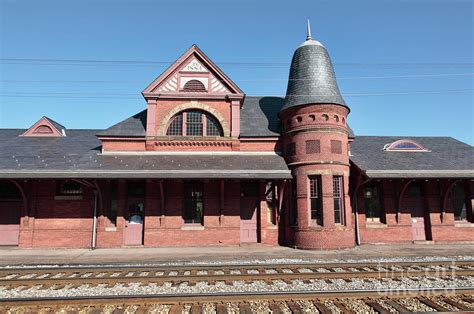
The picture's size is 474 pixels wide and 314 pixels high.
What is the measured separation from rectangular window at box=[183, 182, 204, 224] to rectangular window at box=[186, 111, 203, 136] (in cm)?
340

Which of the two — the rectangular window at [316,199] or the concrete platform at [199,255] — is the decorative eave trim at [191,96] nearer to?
the rectangular window at [316,199]

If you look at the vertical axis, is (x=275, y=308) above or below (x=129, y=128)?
below

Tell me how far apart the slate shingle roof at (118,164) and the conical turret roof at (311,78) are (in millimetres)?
3953

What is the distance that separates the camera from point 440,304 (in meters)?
7.02

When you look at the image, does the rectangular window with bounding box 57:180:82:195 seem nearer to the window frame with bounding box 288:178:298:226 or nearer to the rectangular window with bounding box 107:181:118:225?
the rectangular window with bounding box 107:181:118:225

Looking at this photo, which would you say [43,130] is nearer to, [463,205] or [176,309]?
[176,309]

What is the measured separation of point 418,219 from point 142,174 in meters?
17.2

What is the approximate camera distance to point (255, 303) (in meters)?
6.97

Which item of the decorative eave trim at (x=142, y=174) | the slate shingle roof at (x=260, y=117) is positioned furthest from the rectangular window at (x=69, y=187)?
the slate shingle roof at (x=260, y=117)

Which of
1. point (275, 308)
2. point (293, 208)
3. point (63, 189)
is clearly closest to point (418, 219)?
→ point (293, 208)

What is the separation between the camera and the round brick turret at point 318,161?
53.0ft

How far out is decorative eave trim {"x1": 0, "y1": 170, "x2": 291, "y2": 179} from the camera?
50.2 ft

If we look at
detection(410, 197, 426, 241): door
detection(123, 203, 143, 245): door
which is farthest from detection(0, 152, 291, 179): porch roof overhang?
detection(410, 197, 426, 241): door

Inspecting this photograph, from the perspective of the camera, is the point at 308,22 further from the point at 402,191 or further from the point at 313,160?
the point at 402,191
